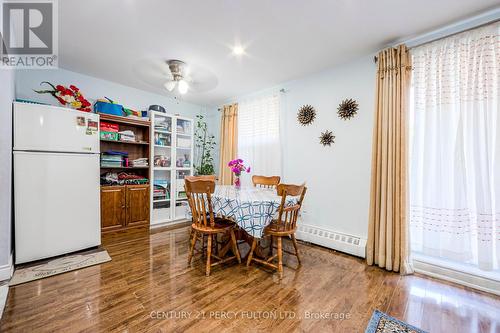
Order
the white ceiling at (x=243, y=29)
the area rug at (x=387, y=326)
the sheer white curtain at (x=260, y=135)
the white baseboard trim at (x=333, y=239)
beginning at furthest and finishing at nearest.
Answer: the sheer white curtain at (x=260, y=135) → the white baseboard trim at (x=333, y=239) → the white ceiling at (x=243, y=29) → the area rug at (x=387, y=326)

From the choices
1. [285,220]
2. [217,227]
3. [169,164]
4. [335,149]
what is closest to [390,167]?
[335,149]

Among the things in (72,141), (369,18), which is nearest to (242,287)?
(72,141)

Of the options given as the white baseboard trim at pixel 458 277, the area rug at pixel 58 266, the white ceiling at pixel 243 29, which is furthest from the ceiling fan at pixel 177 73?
the white baseboard trim at pixel 458 277

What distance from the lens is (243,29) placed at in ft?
7.12

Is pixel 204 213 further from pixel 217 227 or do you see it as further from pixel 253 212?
pixel 253 212

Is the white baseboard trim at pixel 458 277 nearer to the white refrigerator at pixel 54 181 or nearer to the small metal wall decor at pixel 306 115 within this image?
the small metal wall decor at pixel 306 115

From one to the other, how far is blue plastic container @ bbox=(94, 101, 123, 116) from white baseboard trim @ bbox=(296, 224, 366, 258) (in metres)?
3.37

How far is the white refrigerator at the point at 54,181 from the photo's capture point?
2230mm

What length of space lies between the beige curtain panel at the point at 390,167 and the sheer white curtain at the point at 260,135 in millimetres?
1521

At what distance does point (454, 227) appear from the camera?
6.81 ft

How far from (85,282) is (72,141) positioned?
1590mm

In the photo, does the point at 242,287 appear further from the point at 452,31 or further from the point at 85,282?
the point at 452,31

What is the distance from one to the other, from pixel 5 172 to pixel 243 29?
267 cm

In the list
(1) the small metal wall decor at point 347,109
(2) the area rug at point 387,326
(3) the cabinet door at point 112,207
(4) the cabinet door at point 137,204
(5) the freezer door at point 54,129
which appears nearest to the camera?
(2) the area rug at point 387,326
